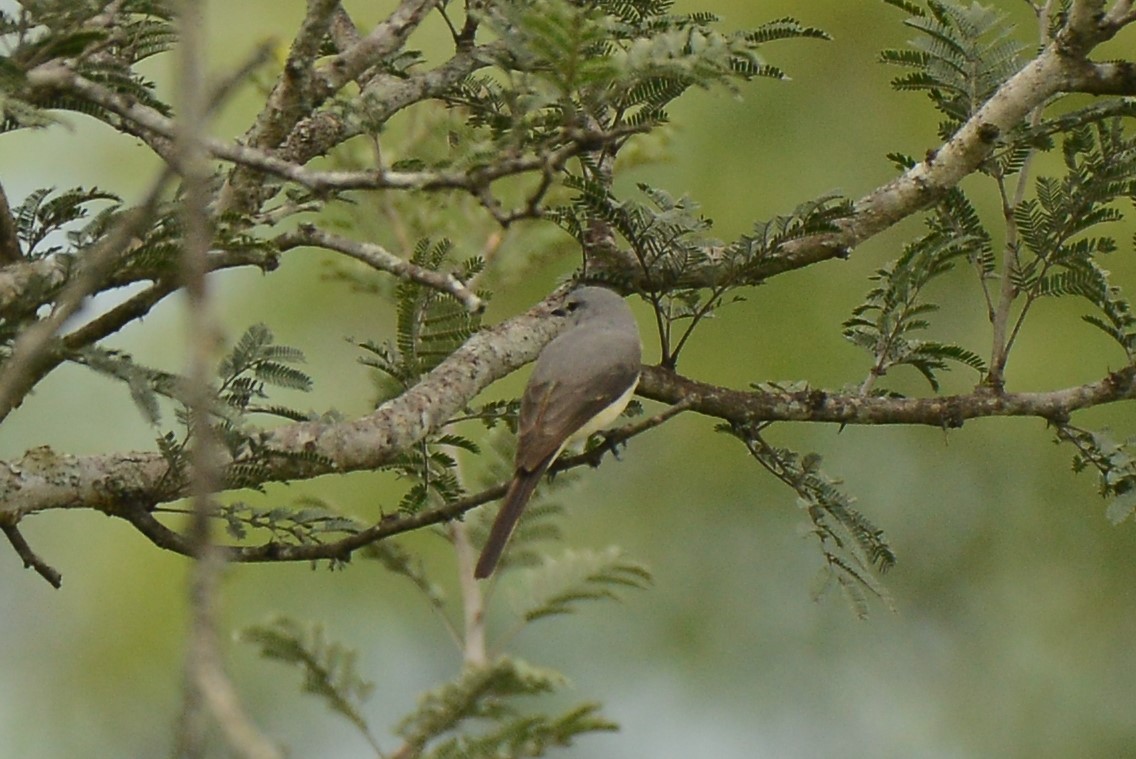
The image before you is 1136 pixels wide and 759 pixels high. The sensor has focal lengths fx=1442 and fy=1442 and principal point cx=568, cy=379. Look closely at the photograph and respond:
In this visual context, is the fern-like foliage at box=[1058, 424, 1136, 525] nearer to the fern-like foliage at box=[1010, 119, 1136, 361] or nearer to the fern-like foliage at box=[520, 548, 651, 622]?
the fern-like foliage at box=[1010, 119, 1136, 361]

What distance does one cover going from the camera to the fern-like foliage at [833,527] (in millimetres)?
3908

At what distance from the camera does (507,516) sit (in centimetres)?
421

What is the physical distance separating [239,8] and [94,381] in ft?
8.50

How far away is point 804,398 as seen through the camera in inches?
153

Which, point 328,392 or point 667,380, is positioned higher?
point 328,392

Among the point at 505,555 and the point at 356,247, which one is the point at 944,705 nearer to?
the point at 505,555

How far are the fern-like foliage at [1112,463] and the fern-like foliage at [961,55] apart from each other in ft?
3.12

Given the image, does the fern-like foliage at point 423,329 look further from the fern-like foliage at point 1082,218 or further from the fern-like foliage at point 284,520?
the fern-like foliage at point 1082,218

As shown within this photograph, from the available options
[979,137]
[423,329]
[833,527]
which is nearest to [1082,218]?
[979,137]

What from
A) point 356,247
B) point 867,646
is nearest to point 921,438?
point 867,646

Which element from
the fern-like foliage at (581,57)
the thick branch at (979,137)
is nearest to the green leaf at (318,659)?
the fern-like foliage at (581,57)

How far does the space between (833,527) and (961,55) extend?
1.36m

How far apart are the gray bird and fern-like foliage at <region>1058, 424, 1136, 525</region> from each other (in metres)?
1.23

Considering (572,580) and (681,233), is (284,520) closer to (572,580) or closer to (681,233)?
(572,580)
